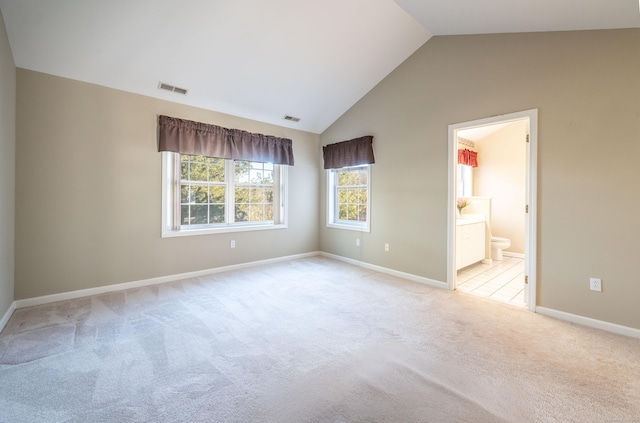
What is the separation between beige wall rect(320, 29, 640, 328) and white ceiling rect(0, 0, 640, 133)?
238mm

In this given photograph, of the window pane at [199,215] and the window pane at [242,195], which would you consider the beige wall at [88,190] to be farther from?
the window pane at [242,195]

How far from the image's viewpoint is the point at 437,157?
12.2 ft

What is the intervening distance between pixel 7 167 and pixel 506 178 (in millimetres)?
7748

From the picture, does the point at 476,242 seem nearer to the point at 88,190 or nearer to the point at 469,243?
the point at 469,243

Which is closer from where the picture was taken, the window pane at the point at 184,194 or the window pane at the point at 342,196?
the window pane at the point at 184,194

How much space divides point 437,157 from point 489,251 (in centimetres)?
253

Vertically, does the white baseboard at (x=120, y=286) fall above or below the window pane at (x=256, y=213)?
below

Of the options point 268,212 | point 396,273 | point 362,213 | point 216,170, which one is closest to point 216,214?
point 216,170

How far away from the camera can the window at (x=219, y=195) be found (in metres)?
3.95

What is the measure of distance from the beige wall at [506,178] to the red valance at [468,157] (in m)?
0.18

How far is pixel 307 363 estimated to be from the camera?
2.00m

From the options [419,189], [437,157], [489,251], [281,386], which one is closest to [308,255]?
[419,189]

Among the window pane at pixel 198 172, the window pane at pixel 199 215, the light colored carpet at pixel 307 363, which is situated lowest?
the light colored carpet at pixel 307 363

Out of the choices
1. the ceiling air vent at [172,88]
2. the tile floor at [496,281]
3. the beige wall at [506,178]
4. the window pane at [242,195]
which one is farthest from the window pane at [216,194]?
the beige wall at [506,178]
